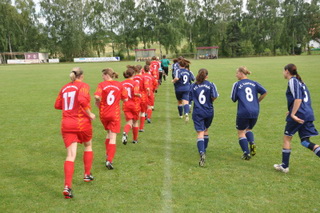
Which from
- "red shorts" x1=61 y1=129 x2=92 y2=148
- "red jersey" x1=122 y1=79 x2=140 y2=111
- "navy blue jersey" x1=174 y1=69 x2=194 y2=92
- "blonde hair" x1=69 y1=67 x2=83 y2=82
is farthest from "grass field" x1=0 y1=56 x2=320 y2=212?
"blonde hair" x1=69 y1=67 x2=83 y2=82

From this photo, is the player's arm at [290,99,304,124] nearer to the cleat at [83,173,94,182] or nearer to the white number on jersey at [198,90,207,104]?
the white number on jersey at [198,90,207,104]

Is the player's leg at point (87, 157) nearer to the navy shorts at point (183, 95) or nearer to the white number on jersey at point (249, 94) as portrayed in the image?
the white number on jersey at point (249, 94)

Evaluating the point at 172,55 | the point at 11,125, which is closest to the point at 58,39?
the point at 172,55

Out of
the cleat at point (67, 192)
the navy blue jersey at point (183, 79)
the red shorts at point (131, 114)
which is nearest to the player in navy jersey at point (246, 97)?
the red shorts at point (131, 114)

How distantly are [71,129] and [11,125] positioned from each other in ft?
20.3

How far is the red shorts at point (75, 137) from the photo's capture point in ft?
13.9

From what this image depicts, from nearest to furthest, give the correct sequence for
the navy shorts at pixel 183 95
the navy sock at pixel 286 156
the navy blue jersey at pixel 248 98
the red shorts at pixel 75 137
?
the red shorts at pixel 75 137 < the navy sock at pixel 286 156 < the navy blue jersey at pixel 248 98 < the navy shorts at pixel 183 95

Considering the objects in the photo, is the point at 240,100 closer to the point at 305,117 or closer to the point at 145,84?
the point at 305,117

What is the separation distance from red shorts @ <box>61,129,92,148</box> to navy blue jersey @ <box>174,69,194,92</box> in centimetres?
509

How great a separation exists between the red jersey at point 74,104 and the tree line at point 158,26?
63.1 m

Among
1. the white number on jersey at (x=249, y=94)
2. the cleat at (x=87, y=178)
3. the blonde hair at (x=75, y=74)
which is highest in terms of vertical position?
the blonde hair at (x=75, y=74)

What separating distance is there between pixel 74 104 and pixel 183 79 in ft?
17.6

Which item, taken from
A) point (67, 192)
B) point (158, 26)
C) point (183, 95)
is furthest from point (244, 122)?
point (158, 26)

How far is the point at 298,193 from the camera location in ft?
13.7
